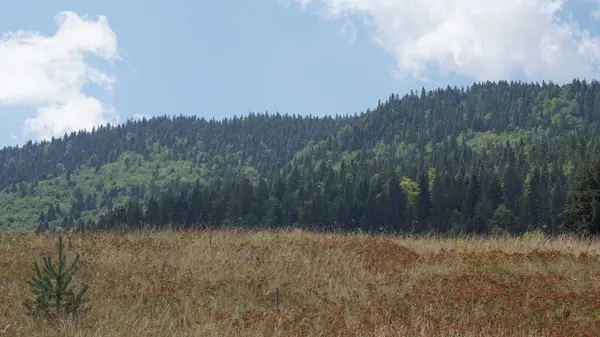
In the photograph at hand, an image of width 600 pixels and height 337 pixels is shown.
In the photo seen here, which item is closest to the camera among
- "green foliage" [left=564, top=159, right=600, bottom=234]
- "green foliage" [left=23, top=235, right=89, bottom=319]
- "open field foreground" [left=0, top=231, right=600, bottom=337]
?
"green foliage" [left=23, top=235, right=89, bottom=319]

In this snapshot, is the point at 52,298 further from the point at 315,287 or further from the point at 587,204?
the point at 587,204

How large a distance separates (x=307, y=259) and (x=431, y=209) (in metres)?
111

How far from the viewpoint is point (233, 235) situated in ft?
48.2

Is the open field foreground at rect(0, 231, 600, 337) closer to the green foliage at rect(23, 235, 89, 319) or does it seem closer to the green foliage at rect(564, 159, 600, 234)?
the green foliage at rect(23, 235, 89, 319)

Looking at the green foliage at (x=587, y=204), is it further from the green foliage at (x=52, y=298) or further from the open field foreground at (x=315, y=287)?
the green foliage at (x=52, y=298)

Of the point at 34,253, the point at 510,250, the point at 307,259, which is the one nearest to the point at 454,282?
the point at 307,259

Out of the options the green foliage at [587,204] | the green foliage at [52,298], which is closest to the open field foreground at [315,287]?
the green foliage at [52,298]

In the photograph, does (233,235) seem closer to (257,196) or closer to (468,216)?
(468,216)

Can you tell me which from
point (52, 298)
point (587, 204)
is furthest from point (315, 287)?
point (587, 204)

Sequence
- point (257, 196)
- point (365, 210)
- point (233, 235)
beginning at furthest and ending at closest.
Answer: point (257, 196) < point (365, 210) < point (233, 235)

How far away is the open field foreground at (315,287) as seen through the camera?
281 inches

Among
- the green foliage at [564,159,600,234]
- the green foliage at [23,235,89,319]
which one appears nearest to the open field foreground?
the green foliage at [23,235,89,319]

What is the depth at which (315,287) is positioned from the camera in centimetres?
939

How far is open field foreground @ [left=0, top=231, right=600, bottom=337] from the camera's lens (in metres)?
7.13
